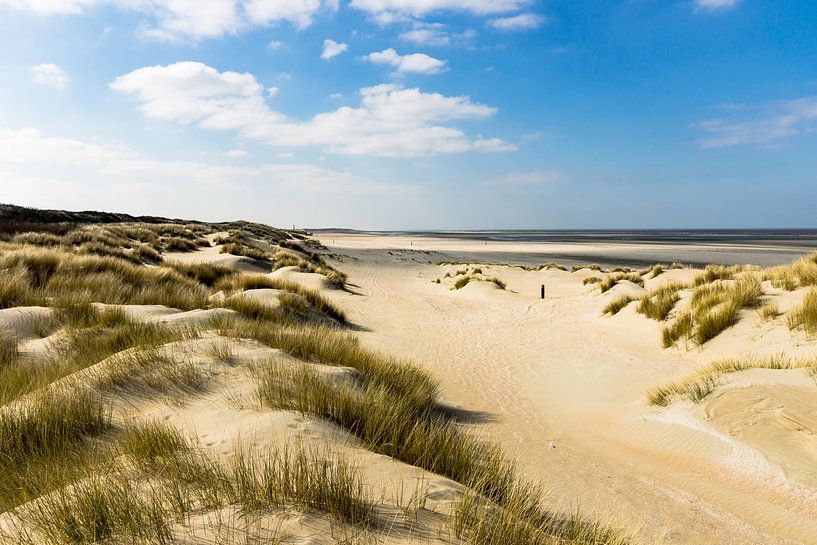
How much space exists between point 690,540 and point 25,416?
4918 millimetres

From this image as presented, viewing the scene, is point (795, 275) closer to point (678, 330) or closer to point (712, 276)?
point (678, 330)

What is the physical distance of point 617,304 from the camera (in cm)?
1211

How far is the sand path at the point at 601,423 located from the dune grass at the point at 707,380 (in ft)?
0.80

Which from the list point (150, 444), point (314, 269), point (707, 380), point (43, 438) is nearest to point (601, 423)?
point (707, 380)

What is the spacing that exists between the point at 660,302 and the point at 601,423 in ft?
20.1

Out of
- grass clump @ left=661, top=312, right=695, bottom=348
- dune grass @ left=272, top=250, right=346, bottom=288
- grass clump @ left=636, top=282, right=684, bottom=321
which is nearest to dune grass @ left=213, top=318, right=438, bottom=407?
grass clump @ left=661, top=312, right=695, bottom=348

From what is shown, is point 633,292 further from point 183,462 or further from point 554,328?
point 183,462

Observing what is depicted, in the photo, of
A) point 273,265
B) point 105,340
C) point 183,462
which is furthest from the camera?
point 273,265

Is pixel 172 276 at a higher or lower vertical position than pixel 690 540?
higher

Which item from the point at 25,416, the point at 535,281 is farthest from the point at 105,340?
the point at 535,281

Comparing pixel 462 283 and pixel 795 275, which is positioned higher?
pixel 795 275

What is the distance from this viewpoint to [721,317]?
819 cm

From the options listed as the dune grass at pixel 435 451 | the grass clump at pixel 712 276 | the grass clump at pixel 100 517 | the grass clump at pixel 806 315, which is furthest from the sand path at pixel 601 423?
the grass clump at pixel 712 276

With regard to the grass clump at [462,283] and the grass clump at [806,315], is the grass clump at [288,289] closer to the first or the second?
the grass clump at [462,283]
